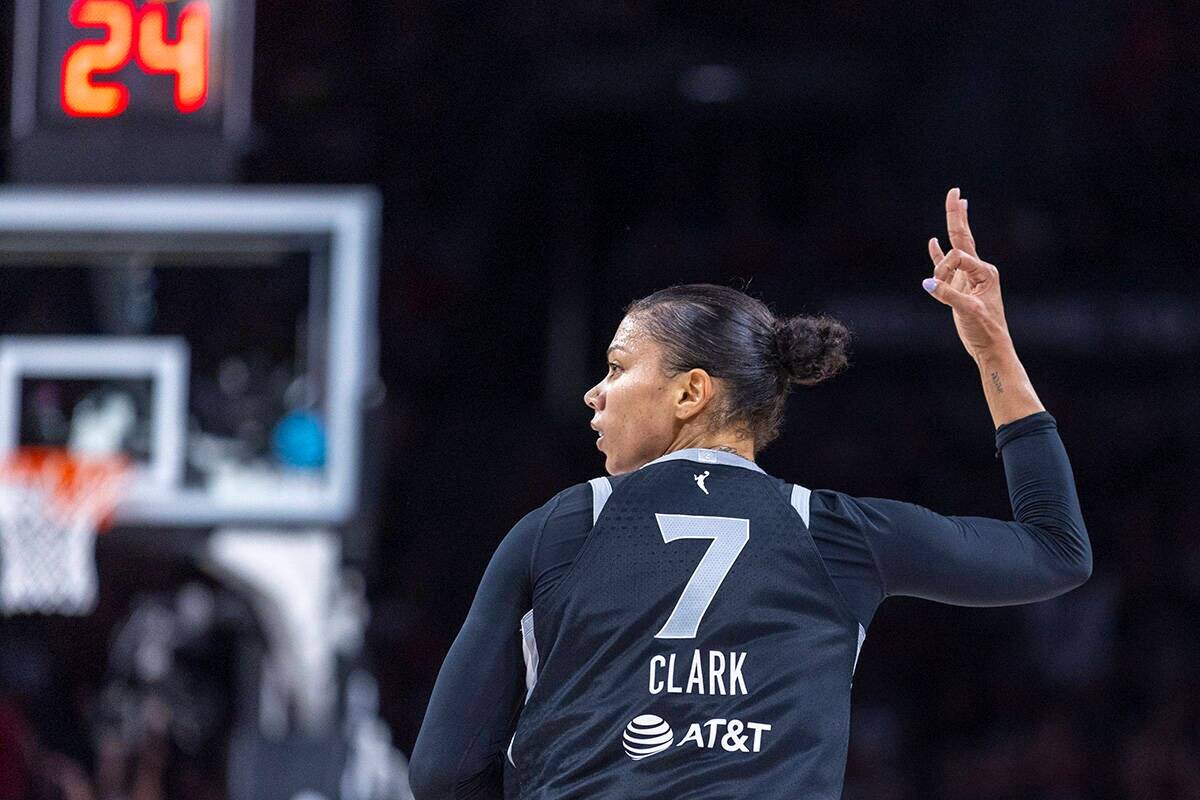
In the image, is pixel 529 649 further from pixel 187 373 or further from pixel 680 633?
pixel 187 373

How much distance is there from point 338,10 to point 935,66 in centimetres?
472

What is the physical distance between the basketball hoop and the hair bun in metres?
4.78

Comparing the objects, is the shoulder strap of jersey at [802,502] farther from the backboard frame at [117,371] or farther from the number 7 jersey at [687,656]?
the backboard frame at [117,371]

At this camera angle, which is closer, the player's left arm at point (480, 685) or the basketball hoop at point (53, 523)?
the player's left arm at point (480, 685)

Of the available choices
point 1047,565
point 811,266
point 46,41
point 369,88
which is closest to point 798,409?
point 811,266

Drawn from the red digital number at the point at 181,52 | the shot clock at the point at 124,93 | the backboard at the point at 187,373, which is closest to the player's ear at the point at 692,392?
the shot clock at the point at 124,93

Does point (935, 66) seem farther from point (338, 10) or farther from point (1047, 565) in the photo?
point (1047, 565)

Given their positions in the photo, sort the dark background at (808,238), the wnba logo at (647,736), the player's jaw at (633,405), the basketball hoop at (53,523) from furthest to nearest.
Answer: the dark background at (808,238) → the basketball hoop at (53,523) → the player's jaw at (633,405) → the wnba logo at (647,736)

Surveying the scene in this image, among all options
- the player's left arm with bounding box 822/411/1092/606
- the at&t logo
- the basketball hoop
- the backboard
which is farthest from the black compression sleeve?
the basketball hoop

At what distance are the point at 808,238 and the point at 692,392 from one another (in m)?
9.77

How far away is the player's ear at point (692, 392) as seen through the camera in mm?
1916

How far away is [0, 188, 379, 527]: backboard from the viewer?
6.20m

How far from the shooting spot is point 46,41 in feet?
17.4

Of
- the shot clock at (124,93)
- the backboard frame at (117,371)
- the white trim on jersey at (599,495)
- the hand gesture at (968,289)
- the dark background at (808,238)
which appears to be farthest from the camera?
the dark background at (808,238)
